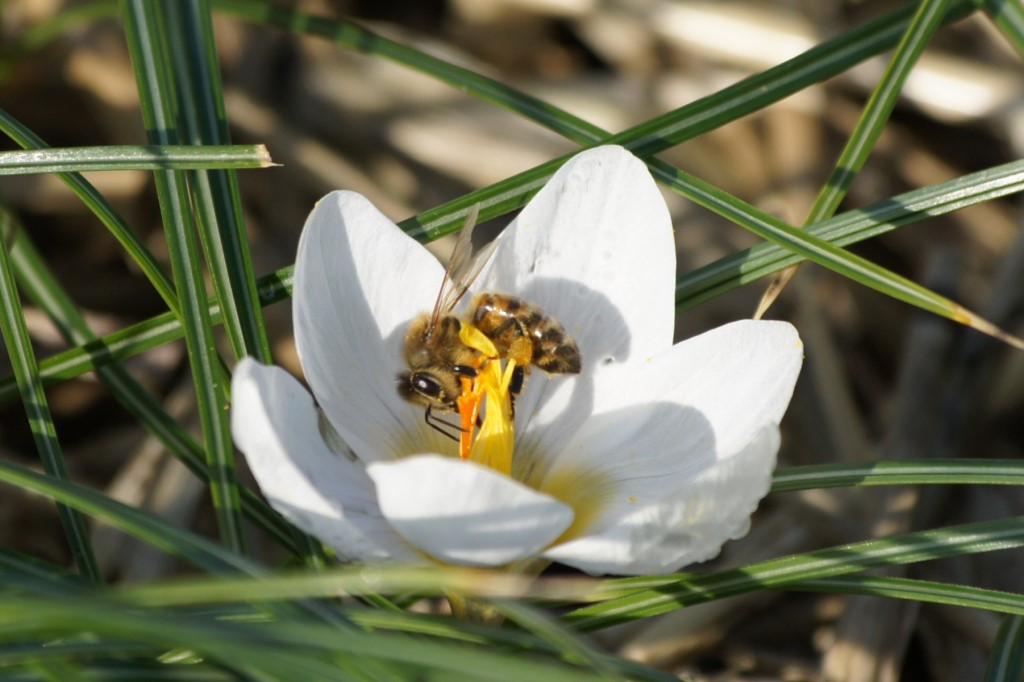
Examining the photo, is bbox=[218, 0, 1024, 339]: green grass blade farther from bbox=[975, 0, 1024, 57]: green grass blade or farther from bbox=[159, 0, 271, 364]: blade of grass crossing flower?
bbox=[159, 0, 271, 364]: blade of grass crossing flower

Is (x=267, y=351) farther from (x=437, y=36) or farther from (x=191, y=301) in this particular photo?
(x=437, y=36)

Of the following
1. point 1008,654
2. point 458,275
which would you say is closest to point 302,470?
point 458,275

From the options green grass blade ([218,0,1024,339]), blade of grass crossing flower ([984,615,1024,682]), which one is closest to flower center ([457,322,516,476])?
green grass blade ([218,0,1024,339])

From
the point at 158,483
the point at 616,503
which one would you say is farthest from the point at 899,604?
the point at 158,483

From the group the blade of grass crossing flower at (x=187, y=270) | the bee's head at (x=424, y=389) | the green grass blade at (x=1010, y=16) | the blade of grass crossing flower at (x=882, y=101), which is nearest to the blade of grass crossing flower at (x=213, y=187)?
the blade of grass crossing flower at (x=187, y=270)

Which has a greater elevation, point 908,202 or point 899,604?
point 908,202

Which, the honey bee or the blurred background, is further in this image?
the blurred background

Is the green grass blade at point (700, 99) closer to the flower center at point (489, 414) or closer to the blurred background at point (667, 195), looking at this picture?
the flower center at point (489, 414)
